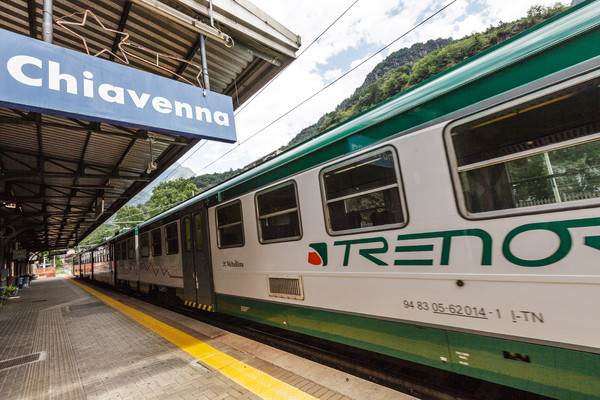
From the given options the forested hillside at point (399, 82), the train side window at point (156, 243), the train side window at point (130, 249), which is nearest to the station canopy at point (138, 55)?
the train side window at point (130, 249)

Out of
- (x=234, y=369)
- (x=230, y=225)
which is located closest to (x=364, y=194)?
(x=234, y=369)

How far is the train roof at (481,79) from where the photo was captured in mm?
2002

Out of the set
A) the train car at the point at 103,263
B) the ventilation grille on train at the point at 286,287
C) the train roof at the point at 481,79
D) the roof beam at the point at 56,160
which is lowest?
the ventilation grille on train at the point at 286,287

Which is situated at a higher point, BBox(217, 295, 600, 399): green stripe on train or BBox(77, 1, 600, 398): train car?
BBox(77, 1, 600, 398): train car

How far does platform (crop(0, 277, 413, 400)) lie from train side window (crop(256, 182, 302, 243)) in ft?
5.46

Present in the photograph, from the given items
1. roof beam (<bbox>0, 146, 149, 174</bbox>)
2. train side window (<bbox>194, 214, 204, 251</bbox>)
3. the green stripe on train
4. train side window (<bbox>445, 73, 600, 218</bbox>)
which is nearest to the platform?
the green stripe on train

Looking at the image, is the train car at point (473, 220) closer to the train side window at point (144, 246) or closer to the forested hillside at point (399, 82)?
the train side window at point (144, 246)

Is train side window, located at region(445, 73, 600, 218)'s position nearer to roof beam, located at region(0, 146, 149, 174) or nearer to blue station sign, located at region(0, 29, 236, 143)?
blue station sign, located at region(0, 29, 236, 143)

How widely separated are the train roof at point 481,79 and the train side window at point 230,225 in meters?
1.83

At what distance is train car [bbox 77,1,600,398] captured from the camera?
1945 mm

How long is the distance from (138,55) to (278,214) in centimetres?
451

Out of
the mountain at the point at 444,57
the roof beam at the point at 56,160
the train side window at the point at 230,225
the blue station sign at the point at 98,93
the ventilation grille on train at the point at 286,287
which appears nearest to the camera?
the blue station sign at the point at 98,93

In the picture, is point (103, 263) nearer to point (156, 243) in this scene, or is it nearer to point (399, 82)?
point (156, 243)

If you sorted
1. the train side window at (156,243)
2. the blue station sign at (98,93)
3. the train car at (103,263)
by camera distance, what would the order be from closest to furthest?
the blue station sign at (98,93) < the train side window at (156,243) < the train car at (103,263)
